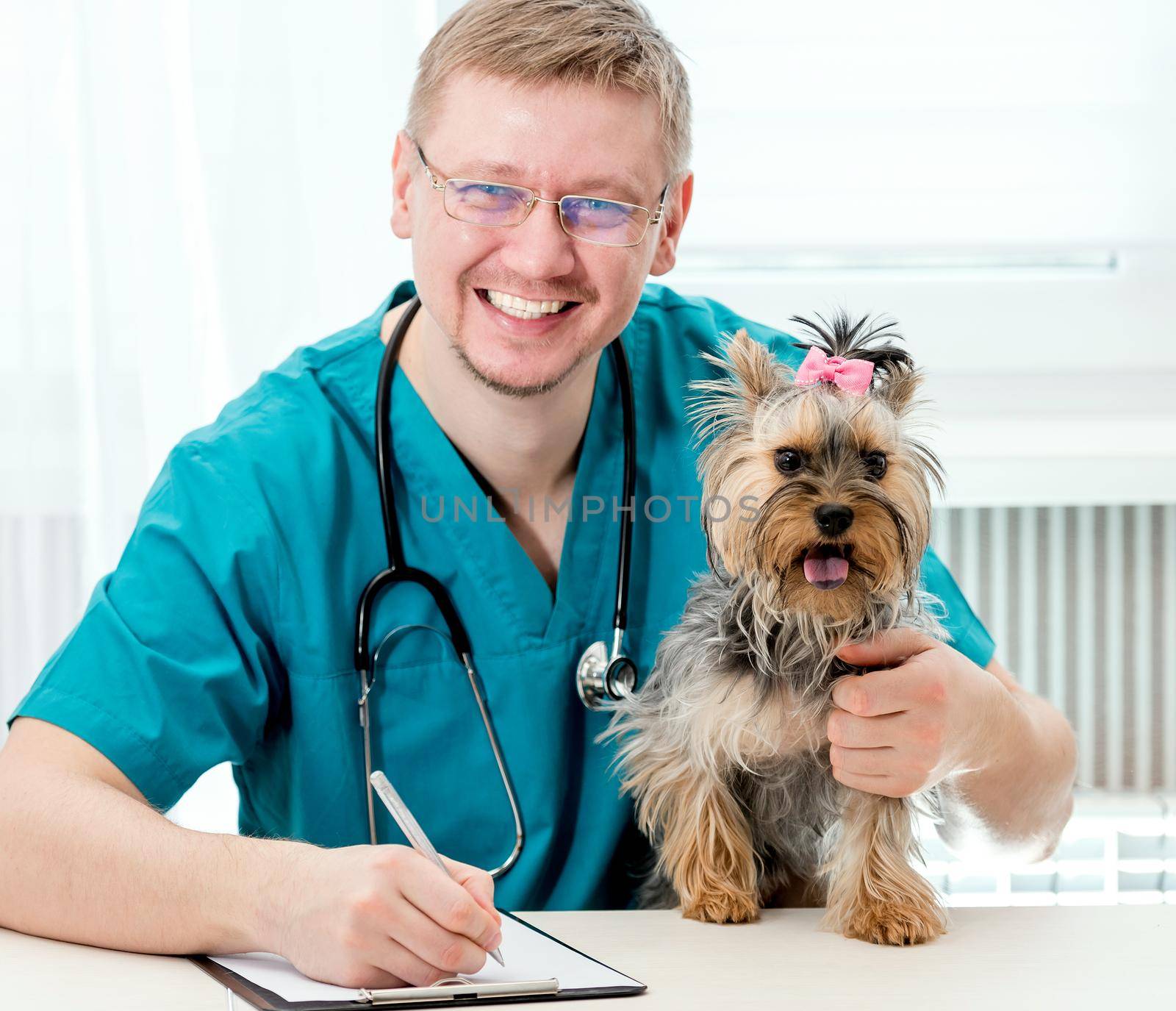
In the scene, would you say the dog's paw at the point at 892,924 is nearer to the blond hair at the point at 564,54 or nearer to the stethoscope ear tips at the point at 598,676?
the stethoscope ear tips at the point at 598,676

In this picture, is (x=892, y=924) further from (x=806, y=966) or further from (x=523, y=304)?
(x=523, y=304)

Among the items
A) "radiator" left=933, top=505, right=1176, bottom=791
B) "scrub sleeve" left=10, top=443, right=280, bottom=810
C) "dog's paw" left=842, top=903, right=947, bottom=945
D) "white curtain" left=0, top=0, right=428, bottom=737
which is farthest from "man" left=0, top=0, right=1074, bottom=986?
"radiator" left=933, top=505, right=1176, bottom=791

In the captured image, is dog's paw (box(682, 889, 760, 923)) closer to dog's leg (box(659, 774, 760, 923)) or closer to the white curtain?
dog's leg (box(659, 774, 760, 923))

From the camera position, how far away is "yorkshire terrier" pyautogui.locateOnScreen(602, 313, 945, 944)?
1.08 meters

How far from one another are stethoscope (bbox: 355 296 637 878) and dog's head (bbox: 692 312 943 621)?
12.2 inches

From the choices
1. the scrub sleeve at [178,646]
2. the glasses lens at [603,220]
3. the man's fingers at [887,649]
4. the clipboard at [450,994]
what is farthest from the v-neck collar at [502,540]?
the clipboard at [450,994]

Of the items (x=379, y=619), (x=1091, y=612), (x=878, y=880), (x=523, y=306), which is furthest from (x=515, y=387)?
(x=1091, y=612)

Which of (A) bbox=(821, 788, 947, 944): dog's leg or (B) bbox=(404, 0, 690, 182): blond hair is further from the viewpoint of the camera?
(B) bbox=(404, 0, 690, 182): blond hair

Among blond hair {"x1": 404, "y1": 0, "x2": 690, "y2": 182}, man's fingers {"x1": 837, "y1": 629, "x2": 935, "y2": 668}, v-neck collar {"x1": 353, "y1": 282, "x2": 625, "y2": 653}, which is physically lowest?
man's fingers {"x1": 837, "y1": 629, "x2": 935, "y2": 668}

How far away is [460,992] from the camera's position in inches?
37.6

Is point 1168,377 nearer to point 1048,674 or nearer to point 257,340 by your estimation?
point 1048,674

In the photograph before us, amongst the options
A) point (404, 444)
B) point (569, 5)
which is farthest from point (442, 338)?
point (569, 5)

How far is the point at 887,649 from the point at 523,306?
58 centimetres

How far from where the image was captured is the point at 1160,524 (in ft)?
7.20
